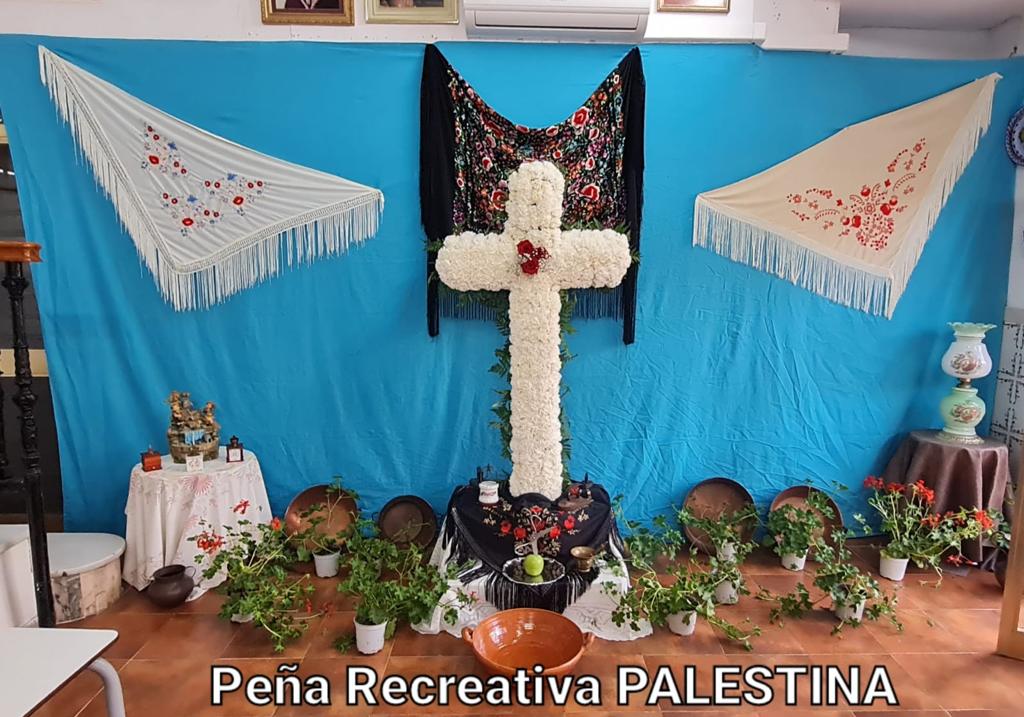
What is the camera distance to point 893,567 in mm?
2850

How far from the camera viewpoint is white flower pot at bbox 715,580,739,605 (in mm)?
2639

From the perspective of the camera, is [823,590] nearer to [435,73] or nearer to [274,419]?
[274,419]

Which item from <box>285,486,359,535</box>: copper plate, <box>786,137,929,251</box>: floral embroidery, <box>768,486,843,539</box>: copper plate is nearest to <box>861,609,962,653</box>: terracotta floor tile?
<box>768,486,843,539</box>: copper plate

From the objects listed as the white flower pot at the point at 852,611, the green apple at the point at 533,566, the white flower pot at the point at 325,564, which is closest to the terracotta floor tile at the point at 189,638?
the white flower pot at the point at 325,564

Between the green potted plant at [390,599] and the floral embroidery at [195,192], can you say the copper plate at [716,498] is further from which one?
the floral embroidery at [195,192]

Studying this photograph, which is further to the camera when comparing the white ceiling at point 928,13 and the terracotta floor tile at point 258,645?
the white ceiling at point 928,13

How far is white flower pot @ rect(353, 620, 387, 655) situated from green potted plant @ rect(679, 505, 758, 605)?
4.60 feet

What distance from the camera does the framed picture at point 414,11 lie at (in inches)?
111

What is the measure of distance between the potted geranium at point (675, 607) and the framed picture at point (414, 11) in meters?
2.63

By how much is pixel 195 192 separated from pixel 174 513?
1.49 m

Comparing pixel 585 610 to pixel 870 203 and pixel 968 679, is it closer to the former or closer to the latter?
pixel 968 679

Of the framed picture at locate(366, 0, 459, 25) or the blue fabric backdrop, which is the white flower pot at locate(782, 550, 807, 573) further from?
the framed picture at locate(366, 0, 459, 25)

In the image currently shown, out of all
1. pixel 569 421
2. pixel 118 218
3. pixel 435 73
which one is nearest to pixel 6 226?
pixel 118 218

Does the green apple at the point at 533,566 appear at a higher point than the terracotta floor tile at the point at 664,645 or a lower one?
higher
